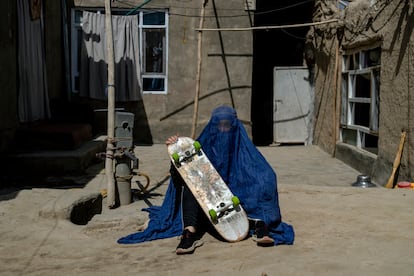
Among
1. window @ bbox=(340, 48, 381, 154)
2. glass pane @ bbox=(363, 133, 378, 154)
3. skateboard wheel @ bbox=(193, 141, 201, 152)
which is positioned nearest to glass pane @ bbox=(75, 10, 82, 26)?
window @ bbox=(340, 48, 381, 154)

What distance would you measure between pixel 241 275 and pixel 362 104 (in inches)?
262

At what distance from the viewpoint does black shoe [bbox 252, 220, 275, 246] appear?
13.2 feet

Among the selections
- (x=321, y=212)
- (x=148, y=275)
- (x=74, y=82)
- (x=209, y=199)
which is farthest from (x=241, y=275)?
(x=74, y=82)

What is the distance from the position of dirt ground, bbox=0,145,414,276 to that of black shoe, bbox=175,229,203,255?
0.17 feet

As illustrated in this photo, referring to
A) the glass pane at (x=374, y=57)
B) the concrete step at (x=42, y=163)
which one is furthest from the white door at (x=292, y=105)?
the concrete step at (x=42, y=163)

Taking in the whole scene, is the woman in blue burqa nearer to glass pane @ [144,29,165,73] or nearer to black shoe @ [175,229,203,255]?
black shoe @ [175,229,203,255]

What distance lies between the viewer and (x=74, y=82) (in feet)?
38.8

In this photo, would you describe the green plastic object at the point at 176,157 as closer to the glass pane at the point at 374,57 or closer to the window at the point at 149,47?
the glass pane at the point at 374,57

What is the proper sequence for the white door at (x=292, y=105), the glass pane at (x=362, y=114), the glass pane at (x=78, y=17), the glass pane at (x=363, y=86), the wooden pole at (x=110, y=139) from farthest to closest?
1. the white door at (x=292, y=105)
2. the glass pane at (x=78, y=17)
3. the glass pane at (x=362, y=114)
4. the glass pane at (x=363, y=86)
5. the wooden pole at (x=110, y=139)

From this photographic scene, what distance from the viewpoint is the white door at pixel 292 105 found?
1319 cm

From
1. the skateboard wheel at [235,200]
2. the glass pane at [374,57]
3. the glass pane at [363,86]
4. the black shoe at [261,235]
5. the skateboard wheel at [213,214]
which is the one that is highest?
the glass pane at [374,57]

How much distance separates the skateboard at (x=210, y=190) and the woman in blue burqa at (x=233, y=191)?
83mm

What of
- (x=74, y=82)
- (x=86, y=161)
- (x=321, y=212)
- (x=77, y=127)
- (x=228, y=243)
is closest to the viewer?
(x=228, y=243)

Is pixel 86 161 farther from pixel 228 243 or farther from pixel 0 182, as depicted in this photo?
pixel 228 243
